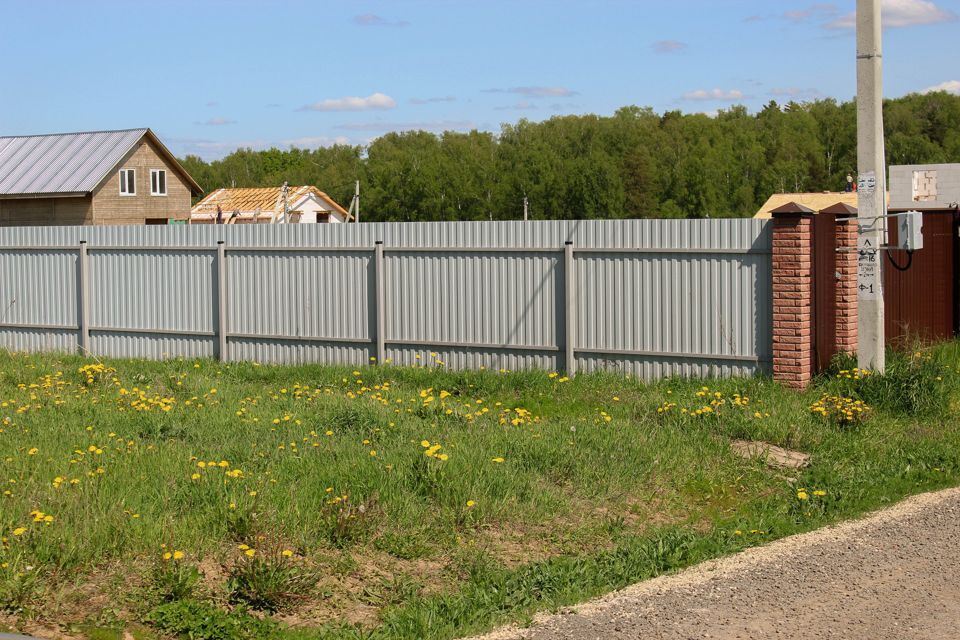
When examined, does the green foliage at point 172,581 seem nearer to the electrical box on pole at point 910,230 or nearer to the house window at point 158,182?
the electrical box on pole at point 910,230

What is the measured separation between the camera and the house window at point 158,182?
181 feet

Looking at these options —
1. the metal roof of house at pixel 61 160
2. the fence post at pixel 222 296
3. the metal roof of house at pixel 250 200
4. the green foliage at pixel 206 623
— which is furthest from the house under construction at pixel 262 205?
the green foliage at pixel 206 623

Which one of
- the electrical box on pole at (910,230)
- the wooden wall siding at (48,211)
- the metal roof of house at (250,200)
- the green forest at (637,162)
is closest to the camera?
the electrical box on pole at (910,230)

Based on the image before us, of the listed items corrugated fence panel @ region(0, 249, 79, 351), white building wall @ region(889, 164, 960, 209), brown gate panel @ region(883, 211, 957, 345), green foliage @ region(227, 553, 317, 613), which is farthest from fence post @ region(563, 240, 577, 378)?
white building wall @ region(889, 164, 960, 209)

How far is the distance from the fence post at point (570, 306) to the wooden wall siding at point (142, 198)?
137ft

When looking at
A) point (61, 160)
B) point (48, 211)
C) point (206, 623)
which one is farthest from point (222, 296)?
point (61, 160)

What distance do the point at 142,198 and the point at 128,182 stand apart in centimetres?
101

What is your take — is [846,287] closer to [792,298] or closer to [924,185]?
[792,298]

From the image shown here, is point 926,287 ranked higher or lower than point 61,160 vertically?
lower

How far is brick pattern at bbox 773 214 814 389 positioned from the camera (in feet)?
39.0

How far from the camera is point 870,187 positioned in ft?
38.3

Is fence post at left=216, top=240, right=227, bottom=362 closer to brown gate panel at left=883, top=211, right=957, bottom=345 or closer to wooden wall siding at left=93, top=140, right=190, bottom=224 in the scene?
brown gate panel at left=883, top=211, right=957, bottom=345

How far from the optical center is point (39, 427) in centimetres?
964

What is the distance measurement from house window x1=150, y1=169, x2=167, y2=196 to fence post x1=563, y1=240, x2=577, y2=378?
148 ft
